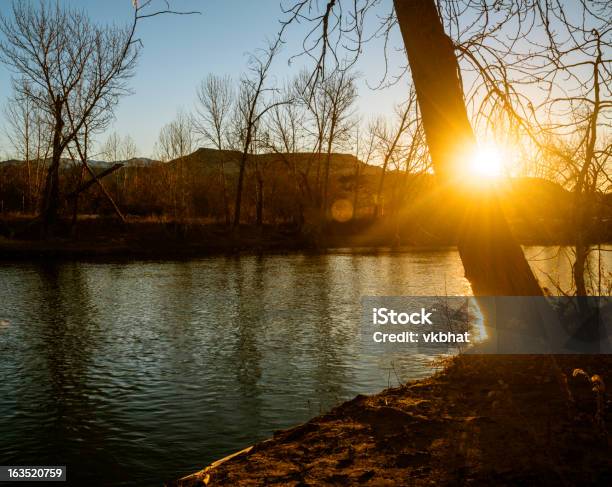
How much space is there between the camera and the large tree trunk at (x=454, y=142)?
18.0 feet

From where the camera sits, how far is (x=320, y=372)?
816cm

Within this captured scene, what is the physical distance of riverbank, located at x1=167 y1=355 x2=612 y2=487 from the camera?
3.33 m

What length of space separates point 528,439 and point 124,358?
6.94 metres

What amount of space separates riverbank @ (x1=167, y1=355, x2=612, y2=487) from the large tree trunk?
89 cm

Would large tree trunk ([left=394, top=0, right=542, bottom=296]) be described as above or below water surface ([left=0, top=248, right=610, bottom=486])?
above

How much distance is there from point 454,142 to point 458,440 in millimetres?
2849

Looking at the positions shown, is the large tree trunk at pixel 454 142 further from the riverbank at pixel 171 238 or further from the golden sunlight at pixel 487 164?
the riverbank at pixel 171 238

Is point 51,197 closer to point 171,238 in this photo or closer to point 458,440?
point 171,238

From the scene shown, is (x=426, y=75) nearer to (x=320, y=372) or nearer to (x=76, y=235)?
(x=320, y=372)

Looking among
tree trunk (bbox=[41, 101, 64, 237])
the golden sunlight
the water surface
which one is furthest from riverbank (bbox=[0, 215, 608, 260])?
the golden sunlight

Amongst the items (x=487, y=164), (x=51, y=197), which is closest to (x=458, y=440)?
(x=487, y=164)

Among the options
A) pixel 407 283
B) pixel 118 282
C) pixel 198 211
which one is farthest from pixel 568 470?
pixel 198 211

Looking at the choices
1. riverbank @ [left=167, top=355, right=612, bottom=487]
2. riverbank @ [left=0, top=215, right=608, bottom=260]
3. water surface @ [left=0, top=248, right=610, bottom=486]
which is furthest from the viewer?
riverbank @ [left=0, top=215, right=608, bottom=260]

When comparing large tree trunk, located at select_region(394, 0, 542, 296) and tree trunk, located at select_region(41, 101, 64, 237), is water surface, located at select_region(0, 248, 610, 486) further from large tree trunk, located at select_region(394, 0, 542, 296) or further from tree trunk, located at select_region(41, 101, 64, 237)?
tree trunk, located at select_region(41, 101, 64, 237)
